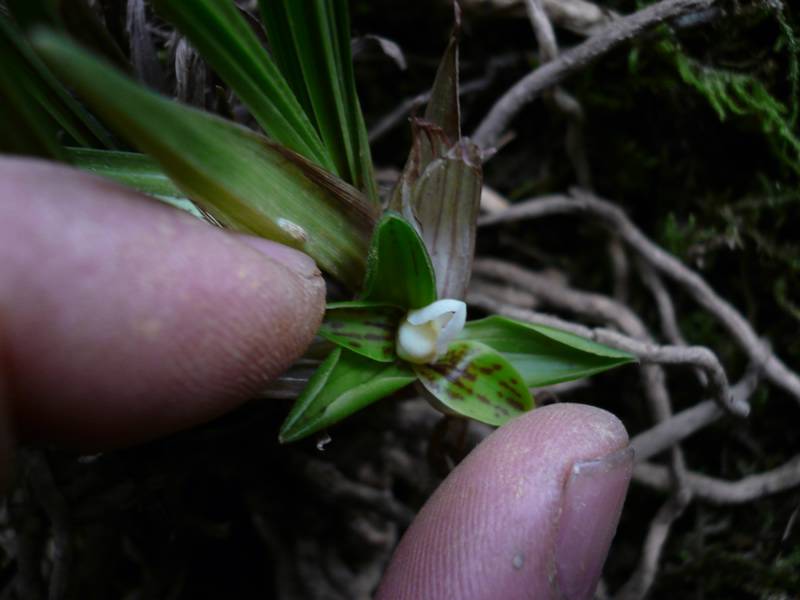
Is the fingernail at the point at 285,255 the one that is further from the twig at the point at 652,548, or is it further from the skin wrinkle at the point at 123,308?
the twig at the point at 652,548

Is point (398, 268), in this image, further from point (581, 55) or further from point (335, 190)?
point (581, 55)

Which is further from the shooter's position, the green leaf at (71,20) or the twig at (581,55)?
the twig at (581,55)

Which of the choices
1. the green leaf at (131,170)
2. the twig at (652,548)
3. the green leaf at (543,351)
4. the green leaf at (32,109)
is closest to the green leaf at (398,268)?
the green leaf at (543,351)

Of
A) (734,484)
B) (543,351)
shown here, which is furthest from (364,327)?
(734,484)

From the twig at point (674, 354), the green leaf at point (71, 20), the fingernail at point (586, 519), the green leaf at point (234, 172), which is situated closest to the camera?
the green leaf at point (234, 172)

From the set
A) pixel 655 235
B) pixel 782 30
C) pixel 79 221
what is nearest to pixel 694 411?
pixel 655 235
